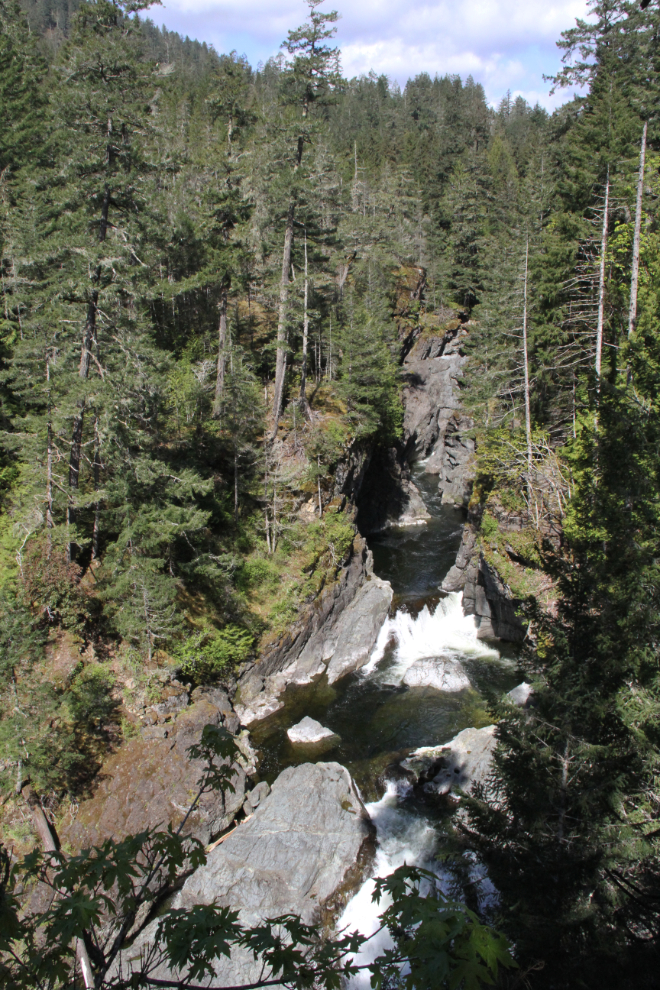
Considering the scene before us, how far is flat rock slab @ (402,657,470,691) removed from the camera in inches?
769

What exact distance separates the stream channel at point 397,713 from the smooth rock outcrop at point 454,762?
1.62 feet

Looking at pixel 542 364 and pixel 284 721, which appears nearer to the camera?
pixel 284 721

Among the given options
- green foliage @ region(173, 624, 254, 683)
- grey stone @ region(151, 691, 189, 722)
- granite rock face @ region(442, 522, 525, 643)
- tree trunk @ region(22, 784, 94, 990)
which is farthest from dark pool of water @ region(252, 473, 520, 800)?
tree trunk @ region(22, 784, 94, 990)

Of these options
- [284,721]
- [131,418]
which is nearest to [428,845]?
[284,721]

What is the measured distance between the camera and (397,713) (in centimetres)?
1827

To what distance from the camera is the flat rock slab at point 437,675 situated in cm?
1953

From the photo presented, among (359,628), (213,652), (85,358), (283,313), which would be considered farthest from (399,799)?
(283,313)

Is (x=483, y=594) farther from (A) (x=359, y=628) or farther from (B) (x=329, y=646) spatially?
(B) (x=329, y=646)

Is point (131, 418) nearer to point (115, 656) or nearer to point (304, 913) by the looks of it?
point (115, 656)

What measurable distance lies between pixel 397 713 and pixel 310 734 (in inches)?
128

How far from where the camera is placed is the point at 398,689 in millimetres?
19656

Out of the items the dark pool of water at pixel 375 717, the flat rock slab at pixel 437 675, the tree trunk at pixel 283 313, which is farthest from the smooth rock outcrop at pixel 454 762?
the tree trunk at pixel 283 313

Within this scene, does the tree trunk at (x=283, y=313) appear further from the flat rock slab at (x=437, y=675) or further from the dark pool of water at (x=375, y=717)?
the flat rock slab at (x=437, y=675)

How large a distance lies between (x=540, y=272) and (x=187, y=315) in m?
20.3
